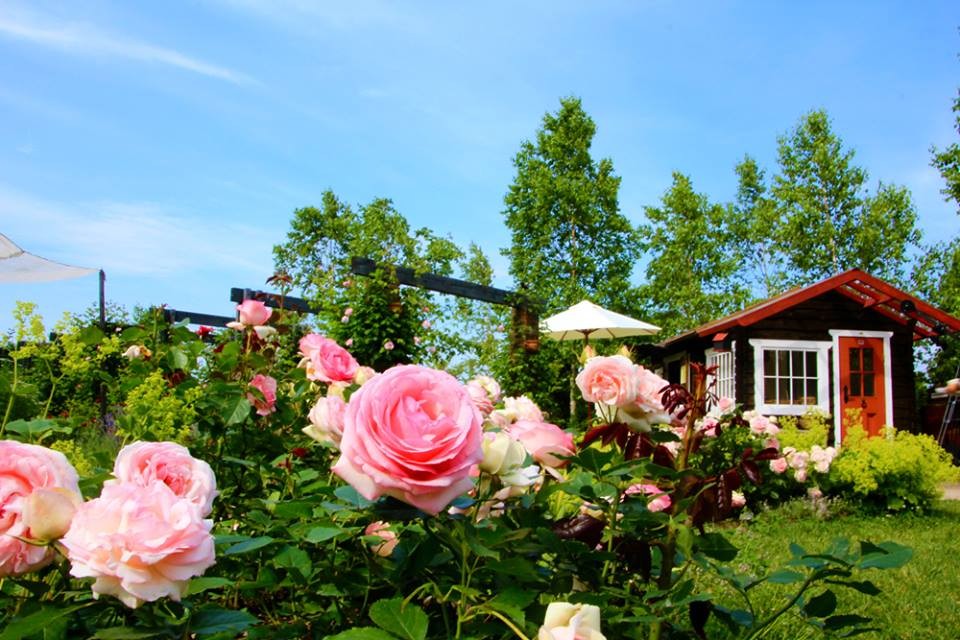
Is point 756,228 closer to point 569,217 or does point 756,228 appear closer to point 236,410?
point 569,217

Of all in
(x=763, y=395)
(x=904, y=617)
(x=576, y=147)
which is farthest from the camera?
(x=576, y=147)

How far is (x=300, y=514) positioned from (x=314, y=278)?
29.9 ft

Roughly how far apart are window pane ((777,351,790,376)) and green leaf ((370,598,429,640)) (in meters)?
13.1

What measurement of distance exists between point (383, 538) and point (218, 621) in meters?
0.31

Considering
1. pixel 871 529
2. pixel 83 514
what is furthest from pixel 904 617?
pixel 83 514

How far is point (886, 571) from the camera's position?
4.86m

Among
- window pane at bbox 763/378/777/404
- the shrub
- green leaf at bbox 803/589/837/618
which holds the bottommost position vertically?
the shrub

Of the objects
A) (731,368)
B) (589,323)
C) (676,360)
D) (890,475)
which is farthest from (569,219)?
(890,475)

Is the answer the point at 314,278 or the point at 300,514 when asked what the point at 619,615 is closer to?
the point at 300,514

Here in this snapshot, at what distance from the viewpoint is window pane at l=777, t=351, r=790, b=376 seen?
12953 mm

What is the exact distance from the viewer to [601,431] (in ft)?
4.16

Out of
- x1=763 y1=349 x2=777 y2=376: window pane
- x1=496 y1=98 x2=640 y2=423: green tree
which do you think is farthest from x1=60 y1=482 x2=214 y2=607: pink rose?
x1=496 y1=98 x2=640 y2=423: green tree

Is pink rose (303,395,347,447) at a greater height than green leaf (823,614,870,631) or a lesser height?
greater

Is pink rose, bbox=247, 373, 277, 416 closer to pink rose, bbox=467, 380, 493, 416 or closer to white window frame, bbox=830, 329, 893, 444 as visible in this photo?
pink rose, bbox=467, 380, 493, 416
